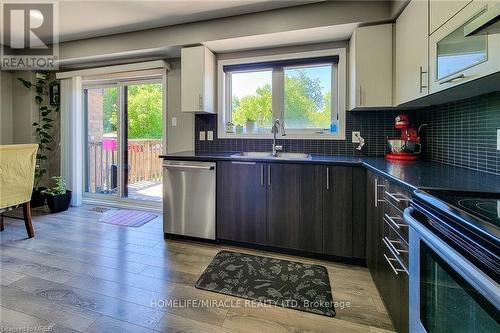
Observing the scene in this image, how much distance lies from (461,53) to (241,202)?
6.30 ft

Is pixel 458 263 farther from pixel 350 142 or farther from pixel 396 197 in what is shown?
pixel 350 142

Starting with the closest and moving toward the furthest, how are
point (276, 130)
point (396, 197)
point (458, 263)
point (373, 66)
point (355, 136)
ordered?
point (458, 263) < point (396, 197) < point (373, 66) < point (355, 136) < point (276, 130)

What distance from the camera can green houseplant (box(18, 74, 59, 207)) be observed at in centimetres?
408

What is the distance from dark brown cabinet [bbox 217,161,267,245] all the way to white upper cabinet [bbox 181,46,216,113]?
2.74 ft

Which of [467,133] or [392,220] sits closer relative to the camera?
[392,220]

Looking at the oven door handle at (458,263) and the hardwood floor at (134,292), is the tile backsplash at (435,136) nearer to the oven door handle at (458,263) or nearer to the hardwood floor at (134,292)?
the oven door handle at (458,263)

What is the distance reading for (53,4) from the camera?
105 inches

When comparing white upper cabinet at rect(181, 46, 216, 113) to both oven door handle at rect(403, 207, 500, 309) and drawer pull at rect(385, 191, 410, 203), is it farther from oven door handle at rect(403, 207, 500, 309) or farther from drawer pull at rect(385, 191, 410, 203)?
oven door handle at rect(403, 207, 500, 309)

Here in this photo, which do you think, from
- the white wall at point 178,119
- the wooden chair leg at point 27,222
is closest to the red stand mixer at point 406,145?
the white wall at point 178,119

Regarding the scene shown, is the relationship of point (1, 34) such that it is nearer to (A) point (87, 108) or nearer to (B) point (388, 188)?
(A) point (87, 108)

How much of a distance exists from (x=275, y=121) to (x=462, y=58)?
185 cm

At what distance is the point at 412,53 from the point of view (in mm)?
1877

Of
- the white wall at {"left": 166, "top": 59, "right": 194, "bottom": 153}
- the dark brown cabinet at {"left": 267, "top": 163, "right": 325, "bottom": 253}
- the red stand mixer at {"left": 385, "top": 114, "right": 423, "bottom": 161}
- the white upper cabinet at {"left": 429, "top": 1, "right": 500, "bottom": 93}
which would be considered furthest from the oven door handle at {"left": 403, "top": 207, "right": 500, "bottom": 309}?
the white wall at {"left": 166, "top": 59, "right": 194, "bottom": 153}

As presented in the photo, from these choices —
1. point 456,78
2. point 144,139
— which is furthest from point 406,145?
point 144,139
